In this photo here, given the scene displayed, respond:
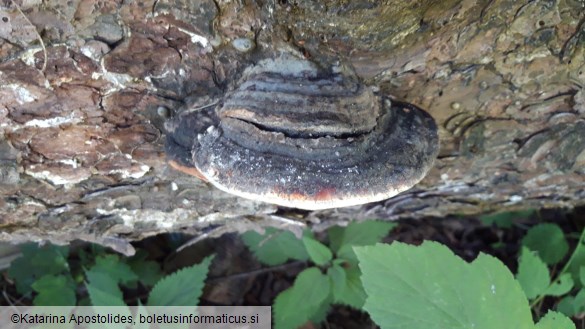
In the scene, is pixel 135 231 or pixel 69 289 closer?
pixel 135 231

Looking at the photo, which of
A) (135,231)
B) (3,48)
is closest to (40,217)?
(135,231)

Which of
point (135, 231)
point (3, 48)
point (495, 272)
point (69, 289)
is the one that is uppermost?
point (3, 48)

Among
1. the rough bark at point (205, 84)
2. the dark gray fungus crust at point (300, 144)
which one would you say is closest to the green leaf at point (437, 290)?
the dark gray fungus crust at point (300, 144)

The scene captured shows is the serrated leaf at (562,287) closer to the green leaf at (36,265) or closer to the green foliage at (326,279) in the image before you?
the green foliage at (326,279)

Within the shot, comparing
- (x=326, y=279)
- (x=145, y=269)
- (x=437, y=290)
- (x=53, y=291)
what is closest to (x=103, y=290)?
(x=53, y=291)

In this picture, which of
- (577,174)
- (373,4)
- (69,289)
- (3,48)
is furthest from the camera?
(69,289)

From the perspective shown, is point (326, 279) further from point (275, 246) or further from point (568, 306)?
point (568, 306)

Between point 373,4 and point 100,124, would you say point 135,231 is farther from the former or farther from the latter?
point 373,4
